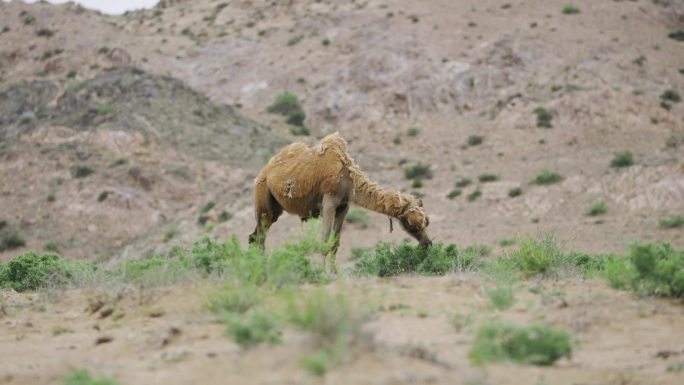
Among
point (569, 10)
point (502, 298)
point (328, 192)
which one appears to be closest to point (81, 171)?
point (328, 192)

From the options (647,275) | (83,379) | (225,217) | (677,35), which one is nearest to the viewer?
(83,379)

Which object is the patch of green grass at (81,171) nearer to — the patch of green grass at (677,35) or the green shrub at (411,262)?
the green shrub at (411,262)

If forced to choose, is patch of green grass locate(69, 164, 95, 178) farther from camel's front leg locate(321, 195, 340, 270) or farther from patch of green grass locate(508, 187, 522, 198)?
camel's front leg locate(321, 195, 340, 270)

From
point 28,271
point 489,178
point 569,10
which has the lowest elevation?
point 489,178

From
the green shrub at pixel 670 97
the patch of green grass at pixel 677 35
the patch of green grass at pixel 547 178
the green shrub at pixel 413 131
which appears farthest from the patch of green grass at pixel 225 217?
the patch of green grass at pixel 677 35

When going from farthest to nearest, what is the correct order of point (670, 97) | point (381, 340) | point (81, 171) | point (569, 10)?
1. point (569, 10)
2. point (670, 97)
3. point (81, 171)
4. point (381, 340)

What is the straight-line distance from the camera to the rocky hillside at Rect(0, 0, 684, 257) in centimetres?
2925

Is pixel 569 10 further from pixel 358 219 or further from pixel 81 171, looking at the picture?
pixel 81 171

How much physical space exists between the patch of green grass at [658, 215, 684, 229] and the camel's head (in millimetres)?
16005

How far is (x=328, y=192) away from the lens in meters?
11.5

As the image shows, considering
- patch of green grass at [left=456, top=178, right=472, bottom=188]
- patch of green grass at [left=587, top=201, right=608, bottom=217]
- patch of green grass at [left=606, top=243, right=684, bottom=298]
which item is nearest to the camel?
patch of green grass at [left=606, top=243, right=684, bottom=298]

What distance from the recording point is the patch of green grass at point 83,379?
482 centimetres

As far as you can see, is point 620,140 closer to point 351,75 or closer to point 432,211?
point 432,211

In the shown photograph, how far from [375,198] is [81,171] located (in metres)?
27.3
